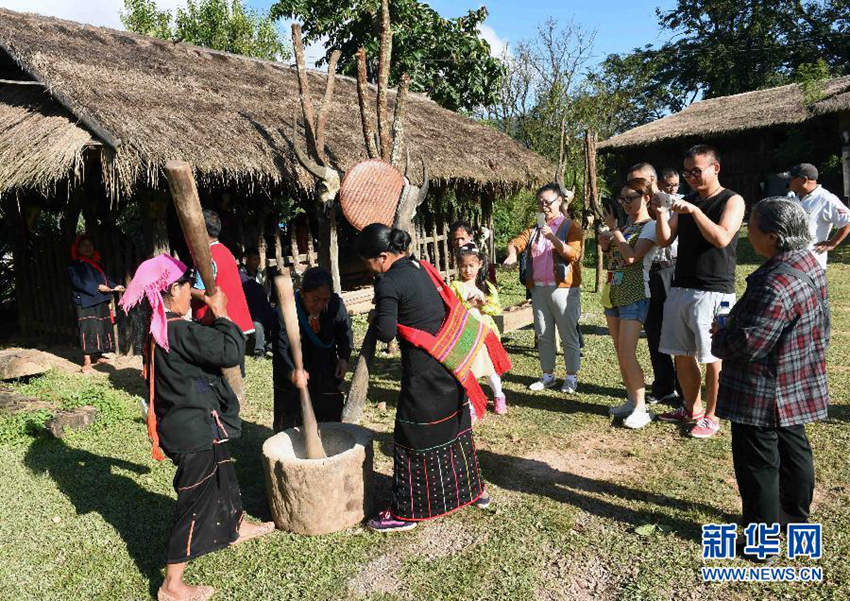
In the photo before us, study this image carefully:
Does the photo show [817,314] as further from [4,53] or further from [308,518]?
[4,53]

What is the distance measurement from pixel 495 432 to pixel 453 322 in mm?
1673

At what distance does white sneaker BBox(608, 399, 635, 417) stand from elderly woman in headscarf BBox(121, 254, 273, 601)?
2.95 m

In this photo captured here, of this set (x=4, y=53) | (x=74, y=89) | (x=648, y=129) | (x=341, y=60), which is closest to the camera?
(x=74, y=89)

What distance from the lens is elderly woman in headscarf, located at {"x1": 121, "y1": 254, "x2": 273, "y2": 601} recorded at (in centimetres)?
282

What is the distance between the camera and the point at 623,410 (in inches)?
190

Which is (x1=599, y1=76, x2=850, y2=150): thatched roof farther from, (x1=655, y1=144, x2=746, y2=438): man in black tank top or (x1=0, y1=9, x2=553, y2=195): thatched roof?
(x1=655, y1=144, x2=746, y2=438): man in black tank top

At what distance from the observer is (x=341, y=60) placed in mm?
16703

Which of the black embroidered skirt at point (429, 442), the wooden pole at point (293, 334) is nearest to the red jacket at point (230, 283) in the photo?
the wooden pole at point (293, 334)

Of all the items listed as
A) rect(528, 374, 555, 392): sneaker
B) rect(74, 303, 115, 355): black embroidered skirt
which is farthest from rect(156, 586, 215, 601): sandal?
rect(74, 303, 115, 355): black embroidered skirt

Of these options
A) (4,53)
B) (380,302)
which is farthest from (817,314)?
(4,53)

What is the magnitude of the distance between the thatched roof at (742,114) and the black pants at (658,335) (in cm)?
1414

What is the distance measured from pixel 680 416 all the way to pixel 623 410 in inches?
15.7

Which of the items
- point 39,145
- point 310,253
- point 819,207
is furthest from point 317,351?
point 310,253

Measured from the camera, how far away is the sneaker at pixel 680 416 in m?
4.54
